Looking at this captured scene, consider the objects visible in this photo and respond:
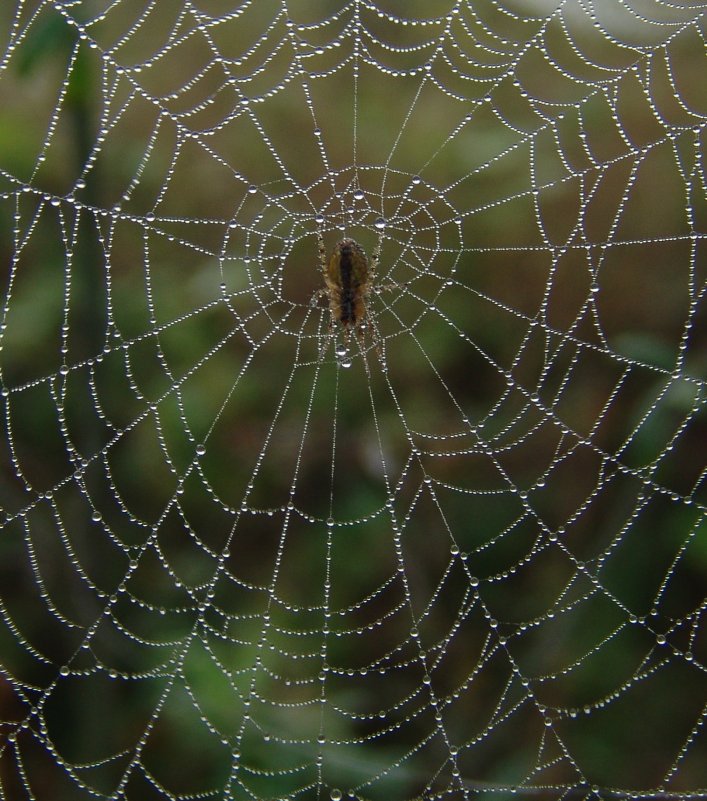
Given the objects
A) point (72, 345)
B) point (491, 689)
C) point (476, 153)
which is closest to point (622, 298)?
point (476, 153)

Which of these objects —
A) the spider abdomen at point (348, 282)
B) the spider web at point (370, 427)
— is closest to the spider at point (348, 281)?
the spider abdomen at point (348, 282)

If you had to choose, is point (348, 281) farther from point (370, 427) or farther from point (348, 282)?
point (370, 427)

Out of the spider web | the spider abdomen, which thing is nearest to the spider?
the spider abdomen

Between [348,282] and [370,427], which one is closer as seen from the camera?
[348,282]

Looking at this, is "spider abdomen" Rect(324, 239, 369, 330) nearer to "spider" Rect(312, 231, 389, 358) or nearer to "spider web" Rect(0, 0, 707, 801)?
"spider" Rect(312, 231, 389, 358)

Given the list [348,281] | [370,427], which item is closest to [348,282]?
[348,281]

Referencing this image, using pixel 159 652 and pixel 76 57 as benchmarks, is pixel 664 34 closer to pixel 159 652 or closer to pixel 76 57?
pixel 76 57

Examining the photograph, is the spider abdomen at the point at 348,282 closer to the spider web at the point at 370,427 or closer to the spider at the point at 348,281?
the spider at the point at 348,281

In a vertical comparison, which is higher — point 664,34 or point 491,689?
point 664,34
